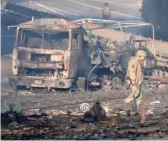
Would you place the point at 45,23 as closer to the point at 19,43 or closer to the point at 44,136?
the point at 19,43

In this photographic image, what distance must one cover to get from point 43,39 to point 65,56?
50.8 inches

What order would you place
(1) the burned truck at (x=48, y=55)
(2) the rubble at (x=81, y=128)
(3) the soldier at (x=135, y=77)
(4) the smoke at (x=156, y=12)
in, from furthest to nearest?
(4) the smoke at (x=156, y=12), (1) the burned truck at (x=48, y=55), (3) the soldier at (x=135, y=77), (2) the rubble at (x=81, y=128)

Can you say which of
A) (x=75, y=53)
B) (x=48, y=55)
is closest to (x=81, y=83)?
(x=75, y=53)

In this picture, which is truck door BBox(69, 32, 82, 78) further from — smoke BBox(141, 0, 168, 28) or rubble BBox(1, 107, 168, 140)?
smoke BBox(141, 0, 168, 28)

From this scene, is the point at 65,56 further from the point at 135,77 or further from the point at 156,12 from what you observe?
the point at 156,12

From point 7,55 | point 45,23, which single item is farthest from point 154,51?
point 7,55

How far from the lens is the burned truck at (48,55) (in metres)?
18.5

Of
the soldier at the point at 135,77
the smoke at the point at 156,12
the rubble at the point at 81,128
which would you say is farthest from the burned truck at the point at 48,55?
the smoke at the point at 156,12

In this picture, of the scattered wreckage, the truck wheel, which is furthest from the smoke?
the truck wheel

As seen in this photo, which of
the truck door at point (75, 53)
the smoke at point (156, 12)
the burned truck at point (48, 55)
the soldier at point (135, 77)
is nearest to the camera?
the soldier at point (135, 77)

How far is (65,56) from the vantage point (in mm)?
18578

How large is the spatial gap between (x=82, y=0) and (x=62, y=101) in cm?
4452

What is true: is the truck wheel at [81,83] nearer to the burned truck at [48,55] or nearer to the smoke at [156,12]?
the burned truck at [48,55]

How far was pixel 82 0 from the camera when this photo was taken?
60500mm
